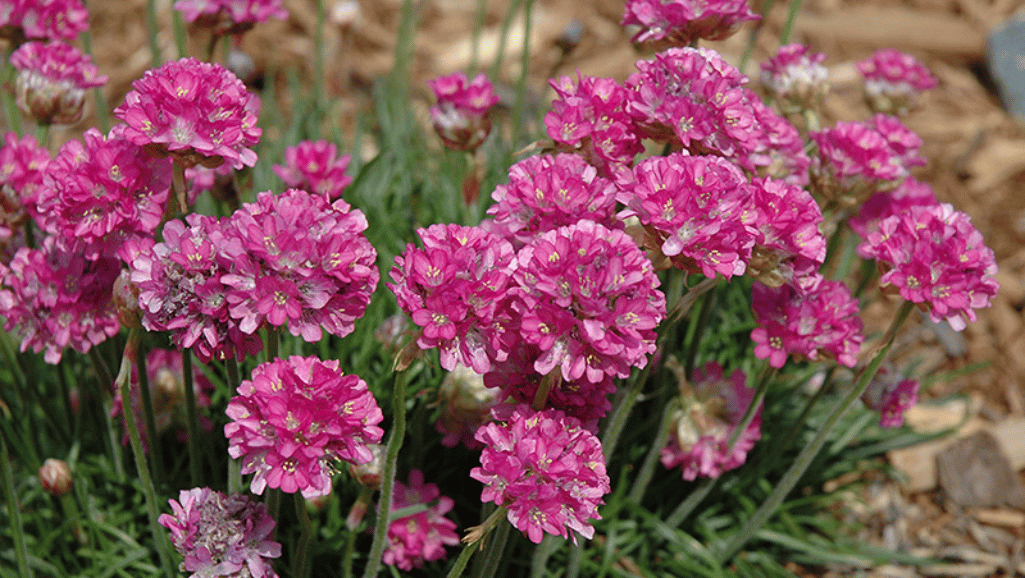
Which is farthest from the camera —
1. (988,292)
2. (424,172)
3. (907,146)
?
(424,172)

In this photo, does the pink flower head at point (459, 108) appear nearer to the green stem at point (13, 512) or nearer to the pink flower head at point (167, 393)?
the pink flower head at point (167, 393)

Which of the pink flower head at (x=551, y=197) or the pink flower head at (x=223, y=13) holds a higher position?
the pink flower head at (x=223, y=13)

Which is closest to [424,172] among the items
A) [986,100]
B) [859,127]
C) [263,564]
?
[859,127]

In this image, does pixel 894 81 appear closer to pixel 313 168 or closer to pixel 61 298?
pixel 313 168

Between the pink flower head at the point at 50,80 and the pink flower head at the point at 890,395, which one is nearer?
the pink flower head at the point at 50,80

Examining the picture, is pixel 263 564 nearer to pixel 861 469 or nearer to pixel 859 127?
pixel 859 127

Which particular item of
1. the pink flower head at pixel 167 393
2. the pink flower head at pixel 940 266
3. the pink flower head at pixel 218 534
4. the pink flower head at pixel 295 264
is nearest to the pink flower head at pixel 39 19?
the pink flower head at pixel 167 393
